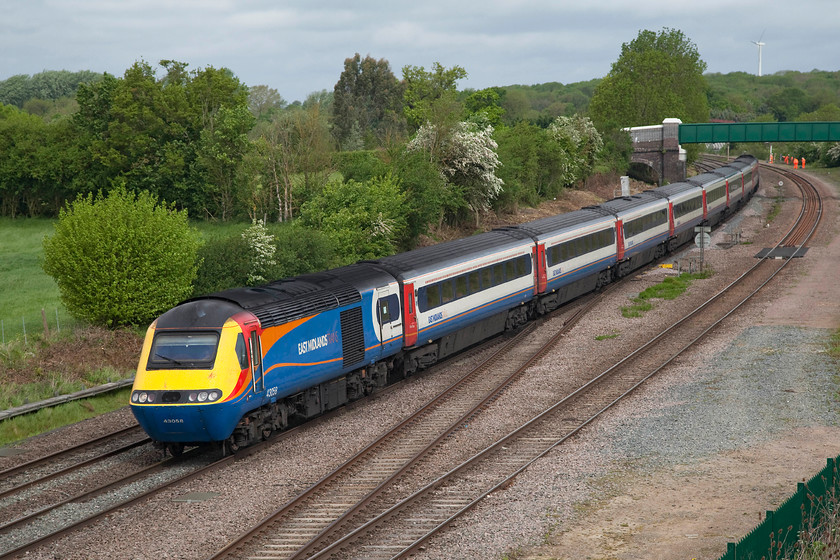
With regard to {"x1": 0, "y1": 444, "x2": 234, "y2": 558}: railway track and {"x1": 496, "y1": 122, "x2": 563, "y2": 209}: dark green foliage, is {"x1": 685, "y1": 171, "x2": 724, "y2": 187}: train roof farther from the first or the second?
{"x1": 0, "y1": 444, "x2": 234, "y2": 558}: railway track

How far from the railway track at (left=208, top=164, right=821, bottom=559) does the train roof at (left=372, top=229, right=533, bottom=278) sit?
18.3 feet

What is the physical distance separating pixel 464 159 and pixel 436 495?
1631 inches

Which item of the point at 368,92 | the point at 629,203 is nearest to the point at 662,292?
the point at 629,203

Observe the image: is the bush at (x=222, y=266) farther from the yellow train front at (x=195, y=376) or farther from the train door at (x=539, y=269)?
the yellow train front at (x=195, y=376)

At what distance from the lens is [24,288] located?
139 feet

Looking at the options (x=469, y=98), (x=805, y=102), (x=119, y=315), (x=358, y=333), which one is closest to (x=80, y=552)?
(x=358, y=333)

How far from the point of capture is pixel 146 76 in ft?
215

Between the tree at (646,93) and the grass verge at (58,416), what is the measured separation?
75.3 meters

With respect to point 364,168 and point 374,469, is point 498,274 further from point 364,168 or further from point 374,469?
point 364,168

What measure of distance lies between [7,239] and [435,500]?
5449 centimetres

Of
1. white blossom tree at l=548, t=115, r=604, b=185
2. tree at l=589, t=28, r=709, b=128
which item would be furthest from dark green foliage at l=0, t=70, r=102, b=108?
white blossom tree at l=548, t=115, r=604, b=185

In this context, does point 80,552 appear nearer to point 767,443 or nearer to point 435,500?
point 435,500

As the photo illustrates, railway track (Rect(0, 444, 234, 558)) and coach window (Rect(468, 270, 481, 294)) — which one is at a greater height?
coach window (Rect(468, 270, 481, 294))

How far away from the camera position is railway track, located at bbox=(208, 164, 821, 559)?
44.6 ft
